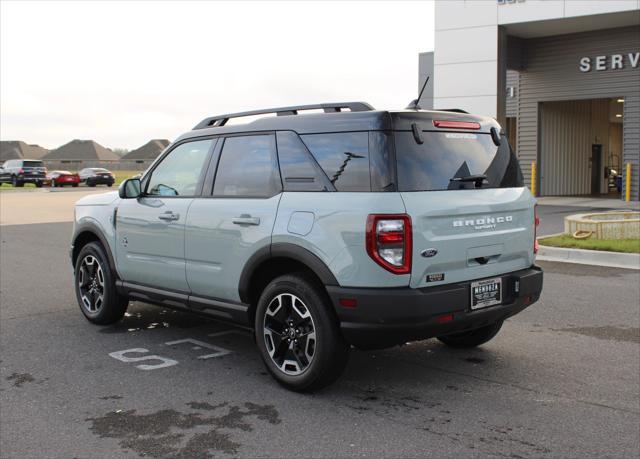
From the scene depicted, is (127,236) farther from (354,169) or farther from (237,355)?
(354,169)

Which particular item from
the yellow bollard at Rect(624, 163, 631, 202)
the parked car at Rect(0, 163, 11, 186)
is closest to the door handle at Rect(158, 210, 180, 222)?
the yellow bollard at Rect(624, 163, 631, 202)

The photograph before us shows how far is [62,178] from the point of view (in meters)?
45.2

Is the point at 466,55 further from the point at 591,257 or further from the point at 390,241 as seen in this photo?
the point at 390,241

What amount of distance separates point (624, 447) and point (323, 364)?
1826 mm

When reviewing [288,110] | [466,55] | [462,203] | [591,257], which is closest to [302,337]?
[462,203]

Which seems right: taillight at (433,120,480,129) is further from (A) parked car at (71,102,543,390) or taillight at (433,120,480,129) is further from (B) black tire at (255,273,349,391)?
(B) black tire at (255,273,349,391)

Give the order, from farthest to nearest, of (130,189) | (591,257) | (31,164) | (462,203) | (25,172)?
(31,164), (25,172), (591,257), (130,189), (462,203)

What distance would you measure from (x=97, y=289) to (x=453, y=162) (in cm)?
384

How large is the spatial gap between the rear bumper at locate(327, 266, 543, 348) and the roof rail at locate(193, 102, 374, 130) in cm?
128

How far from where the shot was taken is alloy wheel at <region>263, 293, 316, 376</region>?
15.3ft

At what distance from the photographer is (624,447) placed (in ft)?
12.5

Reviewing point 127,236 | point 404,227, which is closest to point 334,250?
point 404,227

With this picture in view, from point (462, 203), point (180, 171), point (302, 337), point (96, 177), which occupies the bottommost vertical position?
point (302, 337)

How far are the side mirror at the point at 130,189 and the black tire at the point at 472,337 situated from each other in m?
2.94
